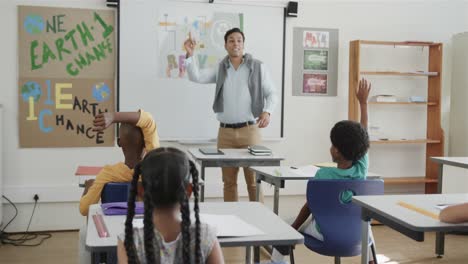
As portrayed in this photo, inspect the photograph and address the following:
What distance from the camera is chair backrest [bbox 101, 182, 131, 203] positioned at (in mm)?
2100

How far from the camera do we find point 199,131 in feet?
15.5

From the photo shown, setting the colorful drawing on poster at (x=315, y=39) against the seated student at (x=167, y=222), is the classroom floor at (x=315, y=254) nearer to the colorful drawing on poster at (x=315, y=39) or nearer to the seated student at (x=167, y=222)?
the colorful drawing on poster at (x=315, y=39)

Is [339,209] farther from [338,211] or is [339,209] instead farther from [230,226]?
[230,226]

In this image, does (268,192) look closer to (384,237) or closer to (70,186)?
(384,237)

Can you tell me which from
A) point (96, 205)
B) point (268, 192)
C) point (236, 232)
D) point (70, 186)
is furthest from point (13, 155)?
point (236, 232)

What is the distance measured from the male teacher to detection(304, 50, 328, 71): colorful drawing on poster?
79cm

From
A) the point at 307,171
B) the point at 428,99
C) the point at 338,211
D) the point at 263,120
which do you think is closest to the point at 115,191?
the point at 338,211

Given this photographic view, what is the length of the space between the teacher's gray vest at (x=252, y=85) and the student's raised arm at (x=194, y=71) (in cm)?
12

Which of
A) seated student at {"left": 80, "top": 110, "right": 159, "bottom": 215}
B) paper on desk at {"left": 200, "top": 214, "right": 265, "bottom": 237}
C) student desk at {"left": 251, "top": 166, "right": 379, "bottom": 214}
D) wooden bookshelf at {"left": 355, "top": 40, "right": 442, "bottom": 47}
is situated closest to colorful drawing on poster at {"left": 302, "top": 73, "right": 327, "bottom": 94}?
wooden bookshelf at {"left": 355, "top": 40, "right": 442, "bottom": 47}

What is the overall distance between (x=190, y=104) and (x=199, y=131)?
251 mm

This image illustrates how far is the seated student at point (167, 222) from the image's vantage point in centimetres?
125

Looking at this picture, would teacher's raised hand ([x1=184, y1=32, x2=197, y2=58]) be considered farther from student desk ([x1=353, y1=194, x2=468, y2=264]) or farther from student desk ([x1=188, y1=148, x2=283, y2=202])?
student desk ([x1=353, y1=194, x2=468, y2=264])

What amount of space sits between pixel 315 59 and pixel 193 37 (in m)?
1.15

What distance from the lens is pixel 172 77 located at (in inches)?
183
